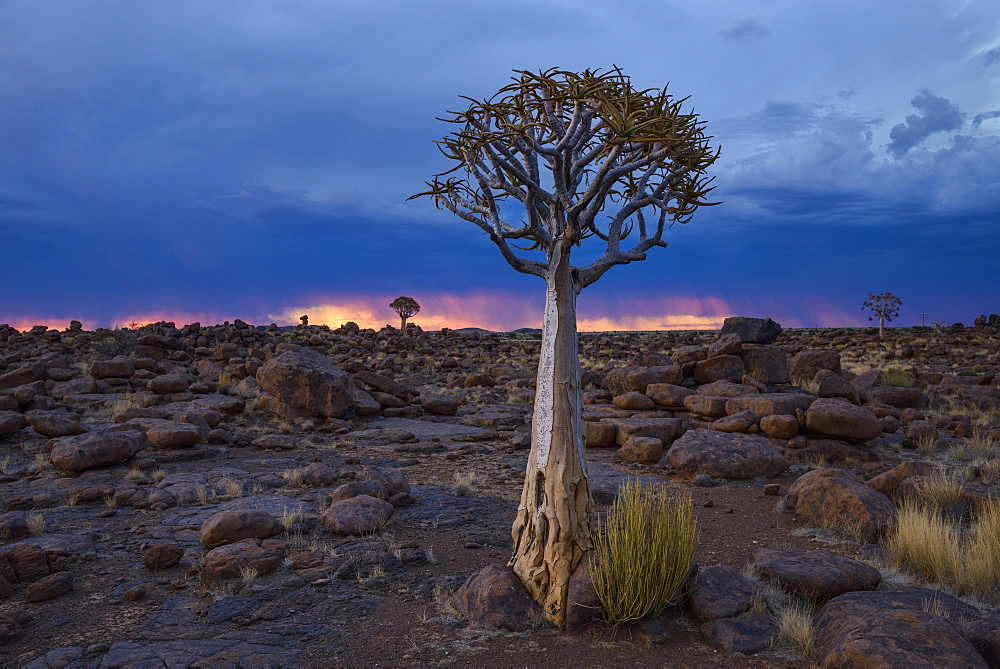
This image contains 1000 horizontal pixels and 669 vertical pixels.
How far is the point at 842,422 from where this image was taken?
45.3 feet

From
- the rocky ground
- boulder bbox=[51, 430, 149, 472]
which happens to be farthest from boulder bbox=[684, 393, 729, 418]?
boulder bbox=[51, 430, 149, 472]

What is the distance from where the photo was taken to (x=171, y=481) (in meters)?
11.9

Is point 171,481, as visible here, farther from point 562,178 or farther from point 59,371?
point 59,371

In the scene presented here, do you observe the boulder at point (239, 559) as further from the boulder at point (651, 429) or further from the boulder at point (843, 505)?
the boulder at point (651, 429)

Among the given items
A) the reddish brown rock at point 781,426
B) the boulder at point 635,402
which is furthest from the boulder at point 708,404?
the reddish brown rock at point 781,426

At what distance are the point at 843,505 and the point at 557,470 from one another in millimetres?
5348

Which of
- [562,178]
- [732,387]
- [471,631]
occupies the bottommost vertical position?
[471,631]

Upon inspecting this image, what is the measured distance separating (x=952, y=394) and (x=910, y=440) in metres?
7.87

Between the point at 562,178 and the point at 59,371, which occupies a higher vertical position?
the point at 562,178

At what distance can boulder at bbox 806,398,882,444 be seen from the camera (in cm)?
1381

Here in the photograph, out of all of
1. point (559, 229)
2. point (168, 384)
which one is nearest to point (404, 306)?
point (168, 384)

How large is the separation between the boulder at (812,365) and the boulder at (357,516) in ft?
50.4

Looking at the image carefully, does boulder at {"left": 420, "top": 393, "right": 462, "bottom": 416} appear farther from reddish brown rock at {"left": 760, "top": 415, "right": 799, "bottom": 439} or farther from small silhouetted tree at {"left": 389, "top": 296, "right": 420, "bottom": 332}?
small silhouetted tree at {"left": 389, "top": 296, "right": 420, "bottom": 332}

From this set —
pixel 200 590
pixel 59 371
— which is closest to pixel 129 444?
pixel 200 590
